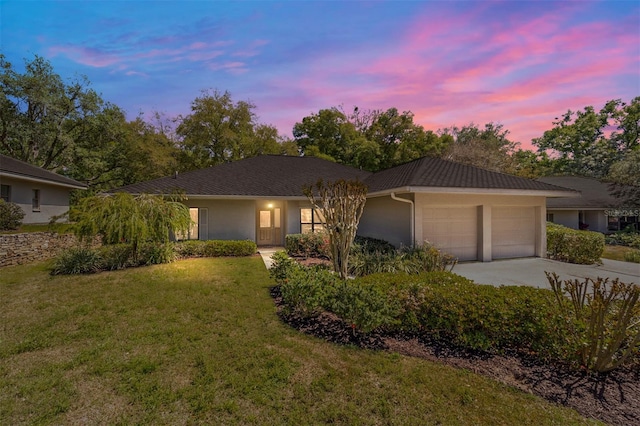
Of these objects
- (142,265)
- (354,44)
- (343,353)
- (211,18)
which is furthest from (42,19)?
(343,353)

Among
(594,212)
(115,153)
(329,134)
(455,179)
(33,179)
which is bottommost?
(594,212)

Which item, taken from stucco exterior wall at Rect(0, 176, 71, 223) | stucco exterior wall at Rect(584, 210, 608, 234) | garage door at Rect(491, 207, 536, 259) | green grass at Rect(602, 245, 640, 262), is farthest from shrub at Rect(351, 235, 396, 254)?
stucco exterior wall at Rect(584, 210, 608, 234)

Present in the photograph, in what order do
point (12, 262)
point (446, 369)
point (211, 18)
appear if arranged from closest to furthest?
point (446, 369), point (211, 18), point (12, 262)

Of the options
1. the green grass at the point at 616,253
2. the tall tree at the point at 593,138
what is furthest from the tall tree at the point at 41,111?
the tall tree at the point at 593,138

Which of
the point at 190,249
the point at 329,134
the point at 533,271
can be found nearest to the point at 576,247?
the point at 533,271

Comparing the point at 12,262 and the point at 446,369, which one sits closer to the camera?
the point at 446,369

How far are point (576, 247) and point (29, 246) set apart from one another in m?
21.2

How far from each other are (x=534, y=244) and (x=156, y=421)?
13.8 meters

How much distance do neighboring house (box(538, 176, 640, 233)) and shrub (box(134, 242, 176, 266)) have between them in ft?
77.1

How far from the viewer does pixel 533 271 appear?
30.5 feet

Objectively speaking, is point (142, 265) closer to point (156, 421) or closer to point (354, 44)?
point (156, 421)

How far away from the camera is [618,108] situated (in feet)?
103

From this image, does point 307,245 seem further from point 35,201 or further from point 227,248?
point 35,201

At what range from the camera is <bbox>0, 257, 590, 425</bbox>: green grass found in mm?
2918
